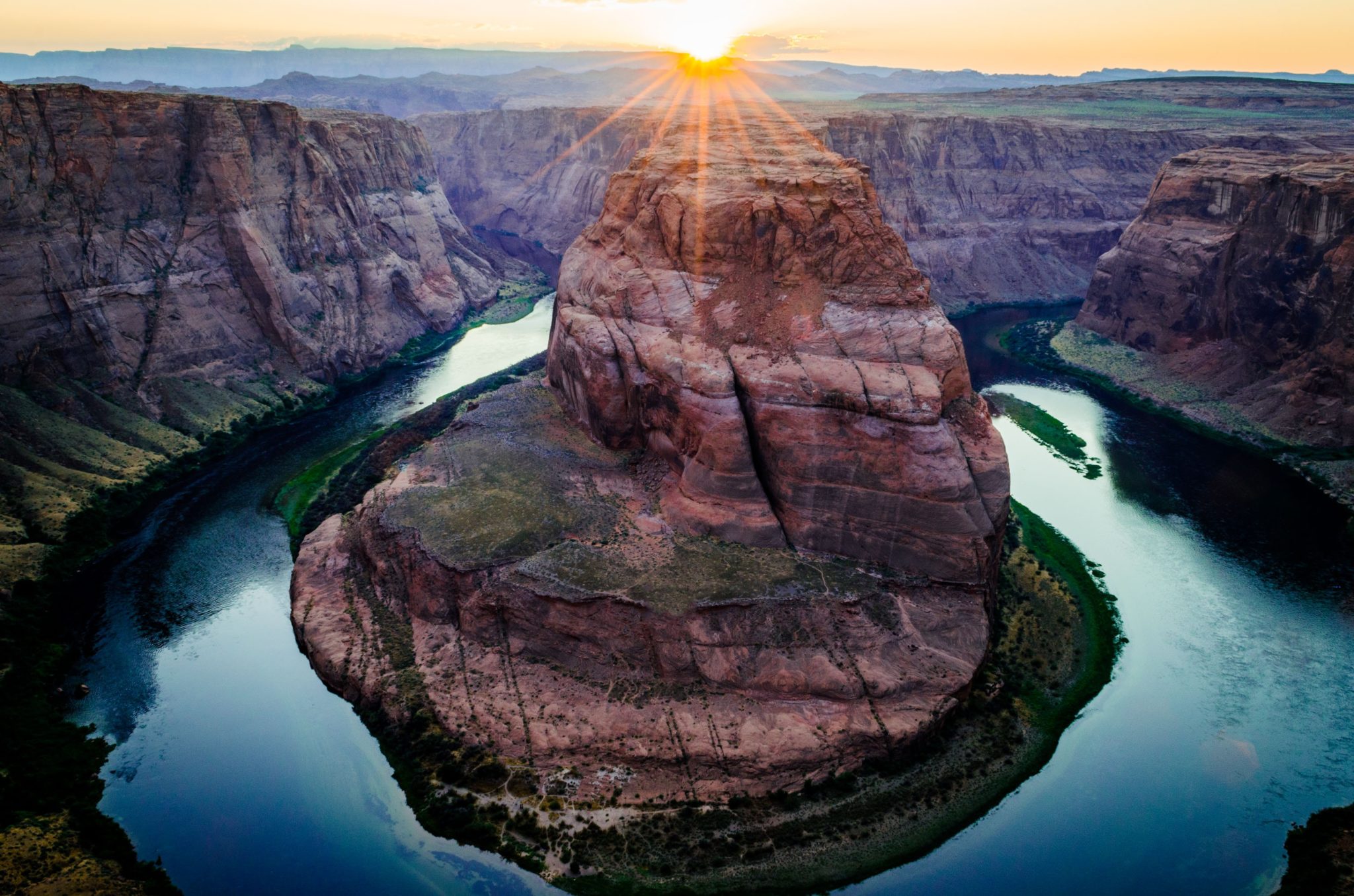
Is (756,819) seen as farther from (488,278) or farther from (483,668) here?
(488,278)

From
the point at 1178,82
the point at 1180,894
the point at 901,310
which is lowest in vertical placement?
the point at 1180,894

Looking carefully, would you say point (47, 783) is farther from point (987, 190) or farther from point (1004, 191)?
point (1004, 191)

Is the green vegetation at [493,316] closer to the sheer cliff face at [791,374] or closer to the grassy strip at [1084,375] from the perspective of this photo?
the sheer cliff face at [791,374]

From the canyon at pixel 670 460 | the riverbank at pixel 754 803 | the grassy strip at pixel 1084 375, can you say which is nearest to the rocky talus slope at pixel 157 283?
the canyon at pixel 670 460

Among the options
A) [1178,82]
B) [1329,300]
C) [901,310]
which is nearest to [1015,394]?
[1329,300]

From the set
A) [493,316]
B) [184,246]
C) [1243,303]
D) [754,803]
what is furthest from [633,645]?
[493,316]

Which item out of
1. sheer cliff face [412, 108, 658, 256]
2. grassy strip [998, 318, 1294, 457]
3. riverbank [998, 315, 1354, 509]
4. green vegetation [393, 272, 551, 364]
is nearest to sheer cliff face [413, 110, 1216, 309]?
sheer cliff face [412, 108, 658, 256]
